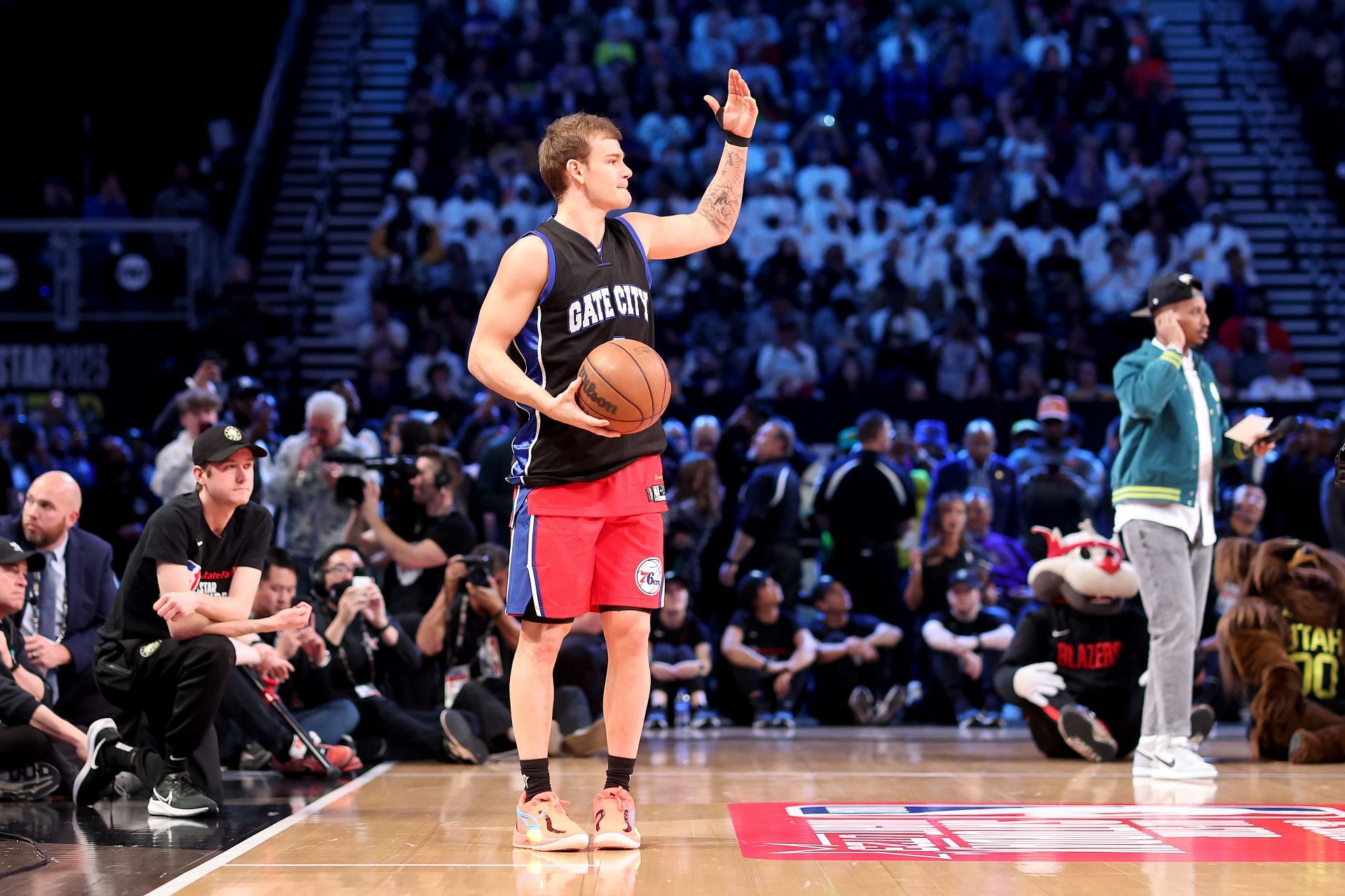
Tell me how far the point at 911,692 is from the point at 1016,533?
137 centimetres

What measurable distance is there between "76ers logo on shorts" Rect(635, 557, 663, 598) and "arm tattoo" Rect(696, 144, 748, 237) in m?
1.03

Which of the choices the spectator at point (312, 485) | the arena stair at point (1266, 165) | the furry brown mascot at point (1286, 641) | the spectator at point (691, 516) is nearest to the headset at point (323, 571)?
the spectator at point (312, 485)

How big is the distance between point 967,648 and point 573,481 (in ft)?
17.8

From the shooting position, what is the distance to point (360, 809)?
520cm

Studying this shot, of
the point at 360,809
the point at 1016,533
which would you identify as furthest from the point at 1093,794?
the point at 1016,533

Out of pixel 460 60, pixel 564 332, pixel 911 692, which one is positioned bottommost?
pixel 911 692

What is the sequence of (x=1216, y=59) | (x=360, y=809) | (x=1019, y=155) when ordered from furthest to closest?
(x=1216, y=59)
(x=1019, y=155)
(x=360, y=809)

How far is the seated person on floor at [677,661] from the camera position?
9.02 metres

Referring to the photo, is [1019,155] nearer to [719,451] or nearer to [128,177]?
[719,451]

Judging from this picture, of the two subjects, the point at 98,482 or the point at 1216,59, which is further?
the point at 1216,59

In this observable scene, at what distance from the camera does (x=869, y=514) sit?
9.59 meters

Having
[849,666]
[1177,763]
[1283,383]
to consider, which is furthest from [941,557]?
[1283,383]

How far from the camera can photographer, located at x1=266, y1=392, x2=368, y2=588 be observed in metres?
8.38

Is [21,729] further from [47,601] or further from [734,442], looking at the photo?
[734,442]
